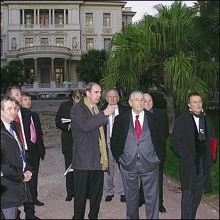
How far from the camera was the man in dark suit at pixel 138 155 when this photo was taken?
530 centimetres

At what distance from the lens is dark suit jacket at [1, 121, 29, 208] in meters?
4.27

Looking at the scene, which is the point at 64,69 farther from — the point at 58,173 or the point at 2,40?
the point at 58,173

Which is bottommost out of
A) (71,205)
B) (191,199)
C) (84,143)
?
(71,205)

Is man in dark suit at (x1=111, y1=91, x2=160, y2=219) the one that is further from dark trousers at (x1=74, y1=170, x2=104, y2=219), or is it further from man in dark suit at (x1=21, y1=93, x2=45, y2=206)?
man in dark suit at (x1=21, y1=93, x2=45, y2=206)

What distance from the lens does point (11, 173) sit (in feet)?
14.1

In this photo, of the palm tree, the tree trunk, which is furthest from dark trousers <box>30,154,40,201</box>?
the tree trunk

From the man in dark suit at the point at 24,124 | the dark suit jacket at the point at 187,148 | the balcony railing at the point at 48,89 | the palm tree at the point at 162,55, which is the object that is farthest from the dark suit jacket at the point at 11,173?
the balcony railing at the point at 48,89

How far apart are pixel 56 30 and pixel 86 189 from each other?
2316 inches

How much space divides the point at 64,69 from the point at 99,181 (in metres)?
55.9

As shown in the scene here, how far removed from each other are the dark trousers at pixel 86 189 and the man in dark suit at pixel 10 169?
1.07m

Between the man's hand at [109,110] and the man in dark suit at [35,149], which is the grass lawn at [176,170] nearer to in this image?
the man's hand at [109,110]

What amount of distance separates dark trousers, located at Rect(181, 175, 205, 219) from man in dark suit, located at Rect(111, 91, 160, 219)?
1.23 feet

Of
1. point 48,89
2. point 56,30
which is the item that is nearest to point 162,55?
point 48,89

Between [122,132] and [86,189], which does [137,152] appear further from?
[86,189]
